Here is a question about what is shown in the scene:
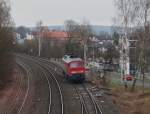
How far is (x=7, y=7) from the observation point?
46.4 metres

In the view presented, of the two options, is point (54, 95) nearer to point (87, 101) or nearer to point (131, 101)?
point (87, 101)

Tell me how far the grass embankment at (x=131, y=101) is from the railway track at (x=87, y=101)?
1768 millimetres

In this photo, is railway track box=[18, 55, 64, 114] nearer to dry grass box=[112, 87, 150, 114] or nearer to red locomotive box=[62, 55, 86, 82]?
red locomotive box=[62, 55, 86, 82]

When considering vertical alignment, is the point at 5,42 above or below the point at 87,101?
above

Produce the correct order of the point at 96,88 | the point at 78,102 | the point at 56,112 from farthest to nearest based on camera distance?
1. the point at 96,88
2. the point at 78,102
3. the point at 56,112

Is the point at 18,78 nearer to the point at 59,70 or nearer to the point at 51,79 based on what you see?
the point at 51,79

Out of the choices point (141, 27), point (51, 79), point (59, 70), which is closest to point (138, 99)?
point (141, 27)

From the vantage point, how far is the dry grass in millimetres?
29667

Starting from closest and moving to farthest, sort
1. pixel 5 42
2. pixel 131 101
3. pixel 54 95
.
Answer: pixel 131 101 → pixel 54 95 → pixel 5 42

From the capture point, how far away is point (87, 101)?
3284 centimetres

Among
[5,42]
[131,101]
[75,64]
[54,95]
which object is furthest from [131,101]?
[5,42]

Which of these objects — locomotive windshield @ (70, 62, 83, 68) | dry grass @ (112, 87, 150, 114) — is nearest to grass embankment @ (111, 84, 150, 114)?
dry grass @ (112, 87, 150, 114)

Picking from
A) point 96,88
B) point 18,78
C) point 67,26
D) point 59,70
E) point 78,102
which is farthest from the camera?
point 67,26

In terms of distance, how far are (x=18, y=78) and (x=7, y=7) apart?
8072 mm
